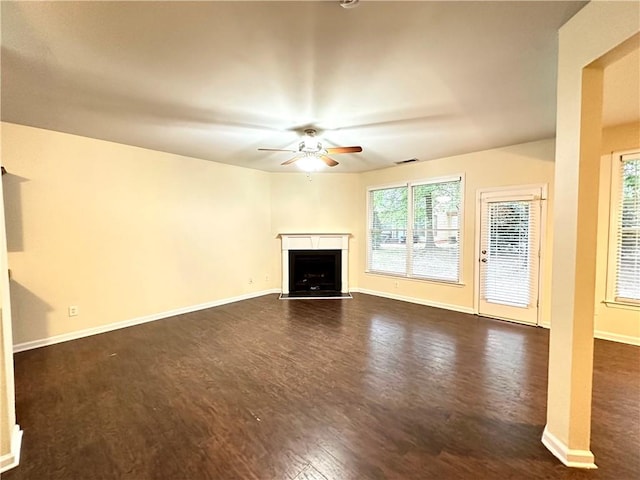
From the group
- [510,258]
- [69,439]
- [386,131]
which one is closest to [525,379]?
[510,258]

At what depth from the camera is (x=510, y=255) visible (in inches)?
170

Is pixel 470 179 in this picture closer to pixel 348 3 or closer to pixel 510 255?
pixel 510 255

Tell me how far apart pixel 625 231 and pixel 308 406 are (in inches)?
169

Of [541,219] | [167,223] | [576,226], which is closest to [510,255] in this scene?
[541,219]

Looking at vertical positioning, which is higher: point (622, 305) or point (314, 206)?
point (314, 206)

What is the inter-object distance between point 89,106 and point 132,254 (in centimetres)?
214

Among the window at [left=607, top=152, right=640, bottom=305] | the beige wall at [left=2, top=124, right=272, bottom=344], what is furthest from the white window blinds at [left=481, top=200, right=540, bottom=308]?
the beige wall at [left=2, top=124, right=272, bottom=344]

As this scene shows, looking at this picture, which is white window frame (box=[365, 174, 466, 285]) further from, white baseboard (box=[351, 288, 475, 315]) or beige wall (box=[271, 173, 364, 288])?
white baseboard (box=[351, 288, 475, 315])

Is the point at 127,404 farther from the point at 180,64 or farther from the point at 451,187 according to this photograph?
the point at 451,187

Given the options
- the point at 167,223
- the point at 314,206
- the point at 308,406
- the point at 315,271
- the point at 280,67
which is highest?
the point at 280,67

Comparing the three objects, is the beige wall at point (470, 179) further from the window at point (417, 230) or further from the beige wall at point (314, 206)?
the beige wall at point (314, 206)

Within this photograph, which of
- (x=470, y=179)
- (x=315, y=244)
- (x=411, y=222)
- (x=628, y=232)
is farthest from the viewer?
(x=315, y=244)

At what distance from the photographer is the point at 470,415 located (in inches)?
84.5

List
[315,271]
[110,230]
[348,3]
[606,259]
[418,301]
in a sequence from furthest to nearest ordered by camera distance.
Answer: [315,271], [418,301], [110,230], [606,259], [348,3]
